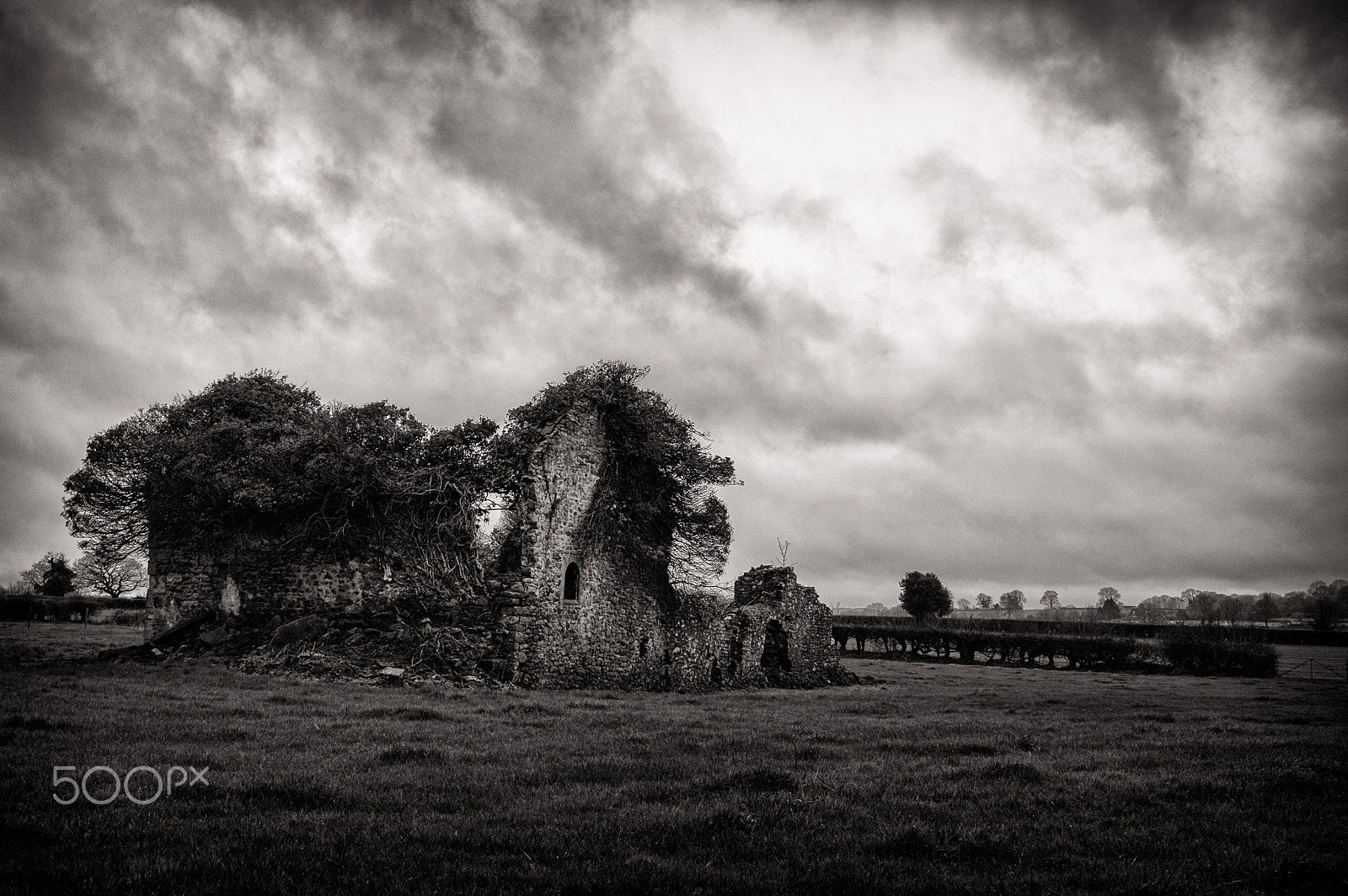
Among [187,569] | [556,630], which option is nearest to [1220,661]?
[556,630]

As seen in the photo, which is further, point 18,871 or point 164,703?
point 164,703

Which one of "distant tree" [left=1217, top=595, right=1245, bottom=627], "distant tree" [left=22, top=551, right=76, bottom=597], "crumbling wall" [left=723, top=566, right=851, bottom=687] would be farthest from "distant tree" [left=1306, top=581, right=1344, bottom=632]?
"distant tree" [left=22, top=551, right=76, bottom=597]

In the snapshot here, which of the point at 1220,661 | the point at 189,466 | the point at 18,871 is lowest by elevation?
the point at 1220,661

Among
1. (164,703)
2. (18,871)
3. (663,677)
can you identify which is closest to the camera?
(18,871)

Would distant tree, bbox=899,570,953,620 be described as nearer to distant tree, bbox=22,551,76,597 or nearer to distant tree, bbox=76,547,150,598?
distant tree, bbox=76,547,150,598

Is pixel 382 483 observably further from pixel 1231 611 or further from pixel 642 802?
pixel 1231 611

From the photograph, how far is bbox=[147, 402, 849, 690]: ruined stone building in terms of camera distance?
21344 mm

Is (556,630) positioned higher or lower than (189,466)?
lower

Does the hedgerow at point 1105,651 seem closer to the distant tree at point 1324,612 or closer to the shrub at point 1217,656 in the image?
the shrub at point 1217,656

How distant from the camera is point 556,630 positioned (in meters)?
21.6

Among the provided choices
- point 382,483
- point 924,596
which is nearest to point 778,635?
point 382,483

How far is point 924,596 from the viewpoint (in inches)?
2916

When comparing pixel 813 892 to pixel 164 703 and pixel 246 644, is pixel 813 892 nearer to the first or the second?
pixel 164 703

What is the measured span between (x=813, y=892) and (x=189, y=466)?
24.8 meters
